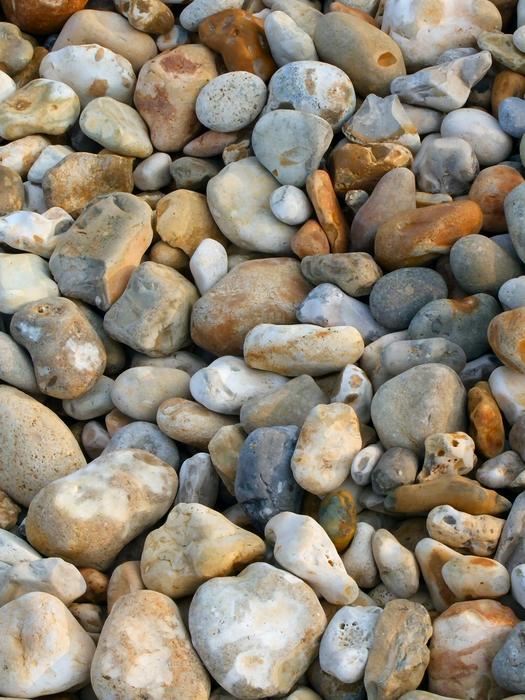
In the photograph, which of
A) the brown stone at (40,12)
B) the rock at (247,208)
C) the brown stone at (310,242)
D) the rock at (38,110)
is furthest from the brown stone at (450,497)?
the brown stone at (40,12)

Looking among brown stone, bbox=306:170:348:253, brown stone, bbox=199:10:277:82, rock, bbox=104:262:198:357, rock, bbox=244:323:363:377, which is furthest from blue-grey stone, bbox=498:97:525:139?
rock, bbox=104:262:198:357

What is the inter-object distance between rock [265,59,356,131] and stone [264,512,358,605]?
4.99 ft

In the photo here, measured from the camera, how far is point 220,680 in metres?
2.00

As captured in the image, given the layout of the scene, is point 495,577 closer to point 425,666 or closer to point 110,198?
point 425,666

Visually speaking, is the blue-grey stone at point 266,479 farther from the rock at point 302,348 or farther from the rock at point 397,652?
the rock at point 397,652

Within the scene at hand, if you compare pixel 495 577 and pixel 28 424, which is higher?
pixel 495 577

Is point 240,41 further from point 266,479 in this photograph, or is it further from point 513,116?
point 266,479

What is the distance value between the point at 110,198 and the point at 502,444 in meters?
1.48

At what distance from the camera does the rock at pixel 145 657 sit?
1964 mm

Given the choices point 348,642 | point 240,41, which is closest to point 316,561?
point 348,642

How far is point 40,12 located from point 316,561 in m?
2.46

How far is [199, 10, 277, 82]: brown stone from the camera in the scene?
326 centimetres

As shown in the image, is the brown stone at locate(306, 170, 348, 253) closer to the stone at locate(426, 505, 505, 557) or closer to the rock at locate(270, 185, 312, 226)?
the rock at locate(270, 185, 312, 226)

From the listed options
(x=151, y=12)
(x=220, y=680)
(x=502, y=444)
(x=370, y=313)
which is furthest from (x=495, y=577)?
(x=151, y=12)
